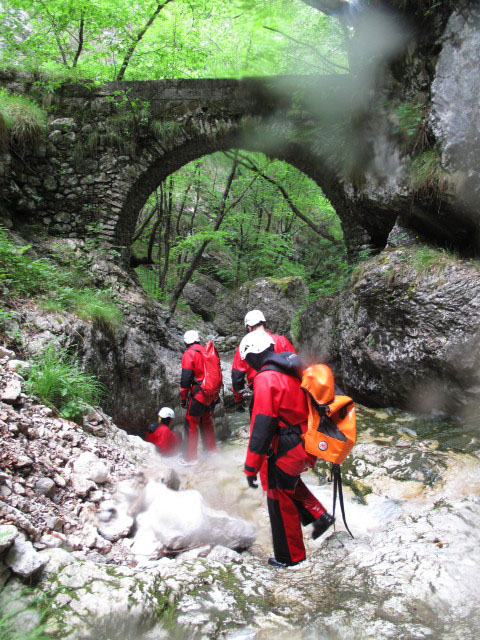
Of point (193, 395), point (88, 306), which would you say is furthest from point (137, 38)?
point (193, 395)

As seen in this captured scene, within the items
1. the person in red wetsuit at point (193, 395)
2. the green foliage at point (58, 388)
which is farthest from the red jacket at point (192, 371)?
the green foliage at point (58, 388)

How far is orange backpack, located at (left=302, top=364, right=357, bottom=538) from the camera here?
2295 mm

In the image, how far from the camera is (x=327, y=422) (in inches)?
92.7

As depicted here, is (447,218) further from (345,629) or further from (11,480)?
(11,480)

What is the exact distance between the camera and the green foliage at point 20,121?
663 centimetres

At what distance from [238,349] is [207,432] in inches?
98.4

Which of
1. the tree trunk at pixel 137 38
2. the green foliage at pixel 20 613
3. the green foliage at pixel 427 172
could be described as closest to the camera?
the green foliage at pixel 20 613

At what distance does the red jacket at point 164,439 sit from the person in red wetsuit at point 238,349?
166 cm

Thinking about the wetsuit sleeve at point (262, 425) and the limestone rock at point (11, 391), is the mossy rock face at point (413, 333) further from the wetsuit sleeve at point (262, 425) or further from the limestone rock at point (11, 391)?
the limestone rock at point (11, 391)

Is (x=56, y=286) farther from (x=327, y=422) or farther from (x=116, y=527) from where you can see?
(x=327, y=422)

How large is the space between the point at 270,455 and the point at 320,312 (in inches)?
200

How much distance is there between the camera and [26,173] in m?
7.05

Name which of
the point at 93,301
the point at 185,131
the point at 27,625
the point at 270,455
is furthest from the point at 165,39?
the point at 27,625

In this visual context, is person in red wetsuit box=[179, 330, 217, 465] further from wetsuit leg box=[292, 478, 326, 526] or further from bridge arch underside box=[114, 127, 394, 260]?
bridge arch underside box=[114, 127, 394, 260]
